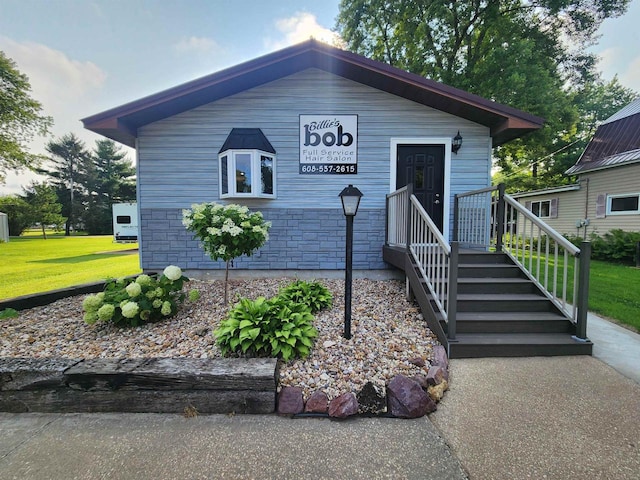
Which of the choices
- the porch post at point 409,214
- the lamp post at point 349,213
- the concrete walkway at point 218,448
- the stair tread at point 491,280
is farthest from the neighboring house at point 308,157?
the concrete walkway at point 218,448

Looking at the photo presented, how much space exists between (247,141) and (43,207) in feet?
78.8

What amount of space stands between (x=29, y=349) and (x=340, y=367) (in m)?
2.89

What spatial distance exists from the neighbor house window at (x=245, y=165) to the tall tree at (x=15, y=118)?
49.1ft

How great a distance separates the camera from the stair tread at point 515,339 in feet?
9.42

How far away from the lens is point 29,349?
2742 millimetres

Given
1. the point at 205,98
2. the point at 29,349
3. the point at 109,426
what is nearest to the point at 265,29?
the point at 205,98

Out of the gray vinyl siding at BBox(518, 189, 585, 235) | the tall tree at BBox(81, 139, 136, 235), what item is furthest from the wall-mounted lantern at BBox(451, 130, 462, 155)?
the tall tree at BBox(81, 139, 136, 235)

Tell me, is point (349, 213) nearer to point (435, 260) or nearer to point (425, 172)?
point (435, 260)

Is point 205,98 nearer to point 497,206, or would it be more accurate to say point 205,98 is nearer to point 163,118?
point 163,118

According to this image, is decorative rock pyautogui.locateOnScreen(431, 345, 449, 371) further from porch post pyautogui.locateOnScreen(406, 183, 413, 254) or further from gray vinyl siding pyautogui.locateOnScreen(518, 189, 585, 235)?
gray vinyl siding pyautogui.locateOnScreen(518, 189, 585, 235)

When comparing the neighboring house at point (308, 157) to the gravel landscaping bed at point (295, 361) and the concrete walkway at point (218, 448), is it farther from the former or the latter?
the concrete walkway at point (218, 448)

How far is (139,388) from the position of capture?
6.97ft

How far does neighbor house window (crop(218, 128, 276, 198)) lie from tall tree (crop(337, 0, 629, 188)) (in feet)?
29.7

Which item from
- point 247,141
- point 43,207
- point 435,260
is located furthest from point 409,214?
point 43,207
